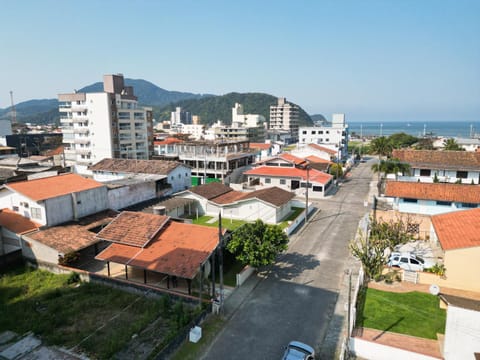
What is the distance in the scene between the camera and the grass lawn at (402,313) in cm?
1839

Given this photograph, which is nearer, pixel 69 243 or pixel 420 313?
pixel 420 313

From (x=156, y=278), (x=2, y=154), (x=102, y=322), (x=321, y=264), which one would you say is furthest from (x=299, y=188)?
(x=2, y=154)

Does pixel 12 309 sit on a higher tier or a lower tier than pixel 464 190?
lower

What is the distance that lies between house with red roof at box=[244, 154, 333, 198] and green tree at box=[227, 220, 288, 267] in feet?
87.6

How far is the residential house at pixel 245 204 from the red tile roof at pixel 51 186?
12788mm

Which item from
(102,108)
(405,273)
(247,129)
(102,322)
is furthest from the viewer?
(247,129)

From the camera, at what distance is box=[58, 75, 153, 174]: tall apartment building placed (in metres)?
70.6

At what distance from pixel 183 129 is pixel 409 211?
170 m

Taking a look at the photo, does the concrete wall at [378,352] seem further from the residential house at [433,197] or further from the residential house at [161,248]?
the residential house at [433,197]

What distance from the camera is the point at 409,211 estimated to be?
38.2 meters

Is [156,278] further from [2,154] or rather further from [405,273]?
[2,154]

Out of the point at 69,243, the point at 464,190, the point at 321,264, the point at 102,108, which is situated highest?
the point at 102,108

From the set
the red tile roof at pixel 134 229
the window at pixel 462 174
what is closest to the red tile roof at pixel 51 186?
the red tile roof at pixel 134 229

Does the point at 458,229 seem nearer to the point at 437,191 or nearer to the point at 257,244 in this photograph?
the point at 437,191
